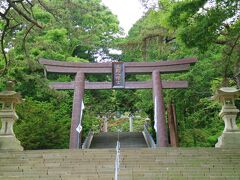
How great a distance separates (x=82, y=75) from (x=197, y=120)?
20.5 ft

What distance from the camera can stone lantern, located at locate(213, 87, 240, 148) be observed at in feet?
40.8

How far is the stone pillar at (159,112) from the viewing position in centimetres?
1511

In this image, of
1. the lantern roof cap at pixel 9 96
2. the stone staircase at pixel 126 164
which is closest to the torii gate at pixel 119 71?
the lantern roof cap at pixel 9 96

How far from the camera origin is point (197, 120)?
724 inches

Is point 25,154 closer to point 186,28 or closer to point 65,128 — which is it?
point 186,28

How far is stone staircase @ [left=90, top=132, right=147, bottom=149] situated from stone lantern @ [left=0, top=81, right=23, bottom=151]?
6.52m

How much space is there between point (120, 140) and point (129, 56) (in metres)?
8.45

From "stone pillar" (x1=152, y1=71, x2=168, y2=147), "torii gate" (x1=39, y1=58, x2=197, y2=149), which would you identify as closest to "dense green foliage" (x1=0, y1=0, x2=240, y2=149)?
"torii gate" (x1=39, y1=58, x2=197, y2=149)

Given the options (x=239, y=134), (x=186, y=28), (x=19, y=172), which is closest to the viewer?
(x=19, y=172)

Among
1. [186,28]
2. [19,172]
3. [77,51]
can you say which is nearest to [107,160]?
[19,172]

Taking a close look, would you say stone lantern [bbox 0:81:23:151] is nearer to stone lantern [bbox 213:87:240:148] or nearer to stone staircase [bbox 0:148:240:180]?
stone staircase [bbox 0:148:240:180]

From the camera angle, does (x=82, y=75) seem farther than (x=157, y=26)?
No

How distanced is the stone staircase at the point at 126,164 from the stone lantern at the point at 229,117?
5.45ft

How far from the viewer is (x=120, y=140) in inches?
774
